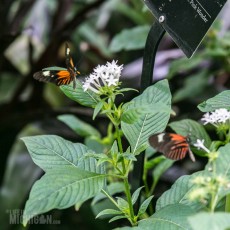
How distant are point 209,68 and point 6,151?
2.19 ft

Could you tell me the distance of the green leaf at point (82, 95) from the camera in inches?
28.3

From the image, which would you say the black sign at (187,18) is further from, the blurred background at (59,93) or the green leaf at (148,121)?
the blurred background at (59,93)

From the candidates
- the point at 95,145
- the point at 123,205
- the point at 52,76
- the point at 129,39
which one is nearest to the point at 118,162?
the point at 123,205

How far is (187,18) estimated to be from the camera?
77 cm

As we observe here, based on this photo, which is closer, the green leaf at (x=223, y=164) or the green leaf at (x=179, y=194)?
the green leaf at (x=223, y=164)

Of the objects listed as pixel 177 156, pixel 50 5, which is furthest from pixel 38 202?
pixel 50 5

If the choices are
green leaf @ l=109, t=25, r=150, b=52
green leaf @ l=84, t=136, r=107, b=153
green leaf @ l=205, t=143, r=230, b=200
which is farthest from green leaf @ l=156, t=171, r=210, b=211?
green leaf @ l=109, t=25, r=150, b=52

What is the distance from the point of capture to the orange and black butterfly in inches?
24.5

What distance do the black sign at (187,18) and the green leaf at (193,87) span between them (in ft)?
2.21

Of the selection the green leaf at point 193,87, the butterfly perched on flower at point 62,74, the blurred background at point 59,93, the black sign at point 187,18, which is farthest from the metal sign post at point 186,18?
the green leaf at point 193,87

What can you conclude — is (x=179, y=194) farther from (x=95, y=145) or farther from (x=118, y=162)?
(x=95, y=145)

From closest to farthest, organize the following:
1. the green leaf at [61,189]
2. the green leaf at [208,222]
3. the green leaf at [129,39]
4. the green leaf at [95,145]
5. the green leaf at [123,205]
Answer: the green leaf at [208,222] → the green leaf at [61,189] → the green leaf at [123,205] → the green leaf at [95,145] → the green leaf at [129,39]

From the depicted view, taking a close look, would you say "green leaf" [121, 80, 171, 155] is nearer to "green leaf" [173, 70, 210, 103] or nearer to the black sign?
the black sign

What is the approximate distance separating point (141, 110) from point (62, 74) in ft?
0.58
